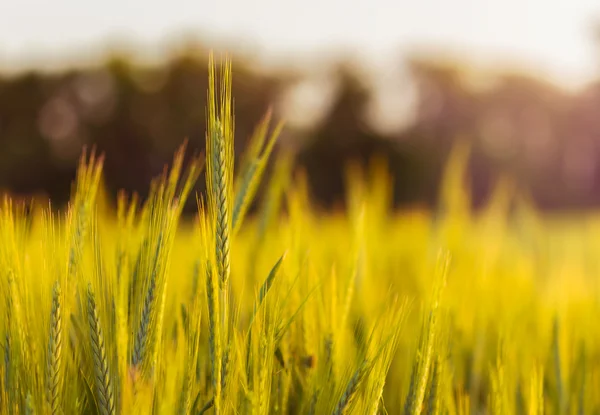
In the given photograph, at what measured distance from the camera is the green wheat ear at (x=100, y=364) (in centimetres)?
64

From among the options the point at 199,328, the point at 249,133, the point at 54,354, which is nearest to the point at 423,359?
the point at 199,328

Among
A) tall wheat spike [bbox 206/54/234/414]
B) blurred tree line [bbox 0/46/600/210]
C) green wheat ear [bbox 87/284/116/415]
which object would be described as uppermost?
tall wheat spike [bbox 206/54/234/414]

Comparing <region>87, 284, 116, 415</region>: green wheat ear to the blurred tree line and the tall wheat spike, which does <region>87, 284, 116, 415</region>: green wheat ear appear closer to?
the tall wheat spike

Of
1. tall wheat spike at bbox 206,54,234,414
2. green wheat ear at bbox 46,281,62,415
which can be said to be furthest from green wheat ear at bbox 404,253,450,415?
green wheat ear at bbox 46,281,62,415

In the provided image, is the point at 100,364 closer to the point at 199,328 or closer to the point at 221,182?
the point at 199,328

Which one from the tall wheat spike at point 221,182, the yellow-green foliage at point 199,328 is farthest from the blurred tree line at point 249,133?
the tall wheat spike at point 221,182

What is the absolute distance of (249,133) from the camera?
13.8 m

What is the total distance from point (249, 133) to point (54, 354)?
520 inches

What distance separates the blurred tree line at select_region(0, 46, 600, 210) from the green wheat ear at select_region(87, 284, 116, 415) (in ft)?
37.2

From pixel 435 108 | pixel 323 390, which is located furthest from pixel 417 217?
pixel 435 108

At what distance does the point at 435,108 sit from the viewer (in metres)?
15.1

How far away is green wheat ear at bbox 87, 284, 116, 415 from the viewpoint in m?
0.64

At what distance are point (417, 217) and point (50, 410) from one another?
1.92 metres

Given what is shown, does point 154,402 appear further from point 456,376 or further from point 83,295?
point 456,376
